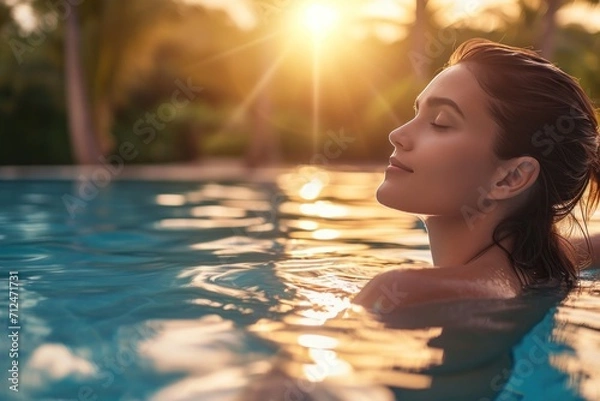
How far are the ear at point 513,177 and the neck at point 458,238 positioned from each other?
0.37ft

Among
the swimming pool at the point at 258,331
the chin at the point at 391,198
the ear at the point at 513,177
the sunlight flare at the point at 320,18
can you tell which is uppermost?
the sunlight flare at the point at 320,18

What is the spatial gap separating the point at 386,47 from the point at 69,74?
1214cm

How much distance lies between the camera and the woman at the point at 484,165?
2.72m

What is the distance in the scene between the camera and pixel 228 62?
23.7 m

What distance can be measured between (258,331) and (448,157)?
0.86m

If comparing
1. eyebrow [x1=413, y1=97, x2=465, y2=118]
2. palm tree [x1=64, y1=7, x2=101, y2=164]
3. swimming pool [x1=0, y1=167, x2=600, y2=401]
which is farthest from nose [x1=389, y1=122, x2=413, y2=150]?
palm tree [x1=64, y1=7, x2=101, y2=164]

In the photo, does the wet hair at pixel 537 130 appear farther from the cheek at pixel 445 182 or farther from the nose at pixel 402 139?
the nose at pixel 402 139

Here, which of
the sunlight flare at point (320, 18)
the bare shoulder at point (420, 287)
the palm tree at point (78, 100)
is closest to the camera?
the bare shoulder at point (420, 287)

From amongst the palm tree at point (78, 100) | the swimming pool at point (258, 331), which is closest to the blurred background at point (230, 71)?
the palm tree at point (78, 100)

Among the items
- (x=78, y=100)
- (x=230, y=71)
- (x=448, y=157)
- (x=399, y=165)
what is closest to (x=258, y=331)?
(x=399, y=165)

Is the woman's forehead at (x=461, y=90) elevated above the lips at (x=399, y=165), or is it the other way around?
the woman's forehead at (x=461, y=90)

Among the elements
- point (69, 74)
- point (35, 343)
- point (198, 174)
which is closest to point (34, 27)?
point (69, 74)

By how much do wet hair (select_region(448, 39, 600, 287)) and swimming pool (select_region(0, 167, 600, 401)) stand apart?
0.30 m

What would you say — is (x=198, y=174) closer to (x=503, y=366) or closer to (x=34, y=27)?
(x=34, y=27)
